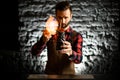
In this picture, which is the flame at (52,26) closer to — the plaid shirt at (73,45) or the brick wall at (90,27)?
the plaid shirt at (73,45)

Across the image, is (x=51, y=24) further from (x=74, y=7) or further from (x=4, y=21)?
(x=4, y=21)

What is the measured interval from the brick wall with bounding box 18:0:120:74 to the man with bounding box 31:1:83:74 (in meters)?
0.74

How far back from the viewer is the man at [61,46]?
465 centimetres

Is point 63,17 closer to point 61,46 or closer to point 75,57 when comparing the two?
point 61,46

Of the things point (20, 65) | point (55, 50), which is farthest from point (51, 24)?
point (20, 65)

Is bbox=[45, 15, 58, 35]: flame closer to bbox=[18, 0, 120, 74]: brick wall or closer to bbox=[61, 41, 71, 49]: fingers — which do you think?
bbox=[61, 41, 71, 49]: fingers

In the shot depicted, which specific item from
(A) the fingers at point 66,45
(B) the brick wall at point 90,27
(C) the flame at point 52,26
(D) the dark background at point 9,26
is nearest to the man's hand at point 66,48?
(A) the fingers at point 66,45

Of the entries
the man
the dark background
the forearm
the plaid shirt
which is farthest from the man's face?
the dark background

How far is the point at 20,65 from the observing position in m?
5.63

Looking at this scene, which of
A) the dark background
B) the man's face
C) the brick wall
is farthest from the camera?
the dark background

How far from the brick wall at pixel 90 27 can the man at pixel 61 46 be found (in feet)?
2.43

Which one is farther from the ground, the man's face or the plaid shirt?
the man's face

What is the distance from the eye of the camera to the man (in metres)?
4.65

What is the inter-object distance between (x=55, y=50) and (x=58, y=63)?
0.17m
